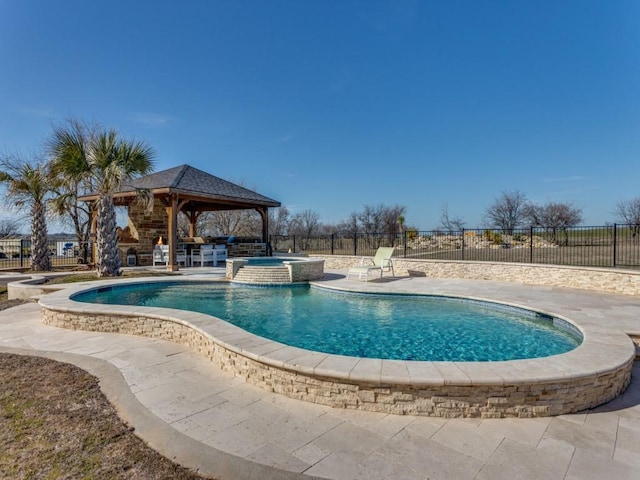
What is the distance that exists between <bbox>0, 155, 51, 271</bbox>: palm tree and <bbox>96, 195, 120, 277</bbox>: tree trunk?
3.90 metres

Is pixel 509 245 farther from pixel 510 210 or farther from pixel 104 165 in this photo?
pixel 104 165

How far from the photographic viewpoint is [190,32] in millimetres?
10375

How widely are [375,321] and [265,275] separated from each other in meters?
4.88

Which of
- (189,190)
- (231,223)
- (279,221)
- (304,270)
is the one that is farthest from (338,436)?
(279,221)

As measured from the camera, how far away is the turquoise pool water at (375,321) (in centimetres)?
477

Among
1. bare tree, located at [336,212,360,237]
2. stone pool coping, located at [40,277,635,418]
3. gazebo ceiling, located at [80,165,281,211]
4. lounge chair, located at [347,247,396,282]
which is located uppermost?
gazebo ceiling, located at [80,165,281,211]

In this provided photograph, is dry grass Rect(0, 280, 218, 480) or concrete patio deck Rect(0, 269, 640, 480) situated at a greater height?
dry grass Rect(0, 280, 218, 480)

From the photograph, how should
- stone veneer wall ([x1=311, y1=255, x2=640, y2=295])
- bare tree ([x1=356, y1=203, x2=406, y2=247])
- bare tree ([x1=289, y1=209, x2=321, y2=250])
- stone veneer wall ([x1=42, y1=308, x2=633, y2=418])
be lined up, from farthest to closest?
bare tree ([x1=289, y1=209, x2=321, y2=250]) < bare tree ([x1=356, y1=203, x2=406, y2=247]) < stone veneer wall ([x1=311, y1=255, x2=640, y2=295]) < stone veneer wall ([x1=42, y1=308, x2=633, y2=418])

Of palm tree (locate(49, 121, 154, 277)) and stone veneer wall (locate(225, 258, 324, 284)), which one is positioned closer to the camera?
palm tree (locate(49, 121, 154, 277))

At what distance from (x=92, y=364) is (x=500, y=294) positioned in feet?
26.3

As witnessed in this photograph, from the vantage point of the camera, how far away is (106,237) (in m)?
10.1

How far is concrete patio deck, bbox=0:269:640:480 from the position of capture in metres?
2.16

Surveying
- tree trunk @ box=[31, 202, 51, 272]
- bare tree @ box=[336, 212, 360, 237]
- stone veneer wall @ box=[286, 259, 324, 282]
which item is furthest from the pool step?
bare tree @ box=[336, 212, 360, 237]

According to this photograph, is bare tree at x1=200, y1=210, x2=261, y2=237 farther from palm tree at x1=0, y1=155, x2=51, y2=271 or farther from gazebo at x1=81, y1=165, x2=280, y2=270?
palm tree at x1=0, y1=155, x2=51, y2=271
